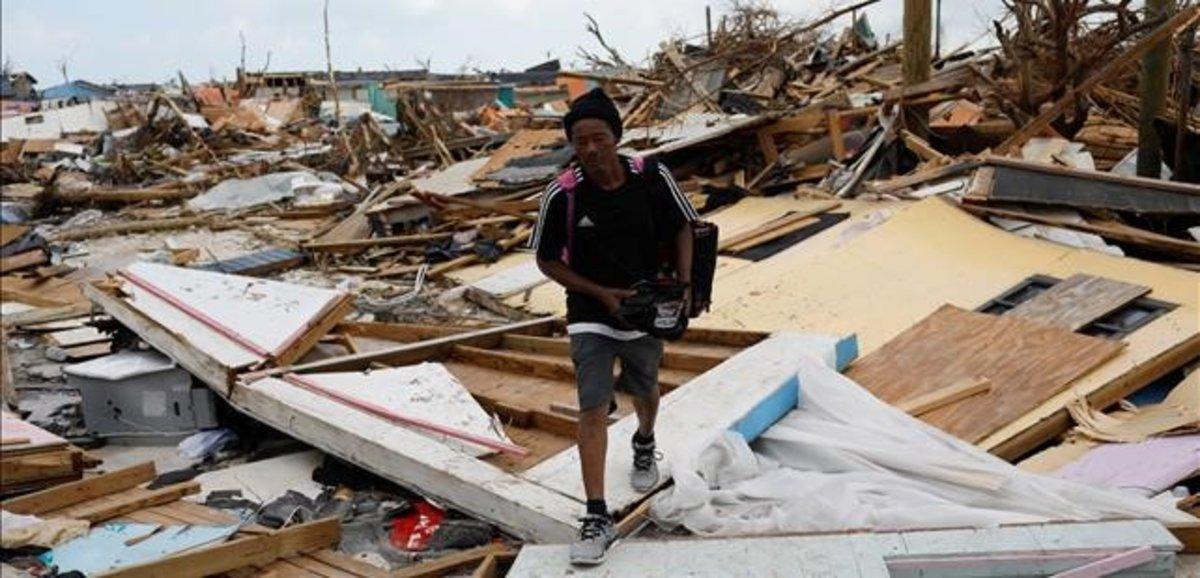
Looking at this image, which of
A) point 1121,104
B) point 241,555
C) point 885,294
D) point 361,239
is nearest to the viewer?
point 241,555

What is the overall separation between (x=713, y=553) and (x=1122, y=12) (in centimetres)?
698

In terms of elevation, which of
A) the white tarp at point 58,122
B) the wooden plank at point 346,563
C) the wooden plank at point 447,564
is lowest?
the wooden plank at point 346,563

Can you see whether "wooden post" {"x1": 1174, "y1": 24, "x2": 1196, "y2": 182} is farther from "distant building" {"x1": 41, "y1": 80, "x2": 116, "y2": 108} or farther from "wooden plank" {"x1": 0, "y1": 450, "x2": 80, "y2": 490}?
"distant building" {"x1": 41, "y1": 80, "x2": 116, "y2": 108}

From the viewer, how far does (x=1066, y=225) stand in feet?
23.5

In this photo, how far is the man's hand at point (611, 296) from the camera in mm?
3258

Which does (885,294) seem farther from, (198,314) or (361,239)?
(361,239)

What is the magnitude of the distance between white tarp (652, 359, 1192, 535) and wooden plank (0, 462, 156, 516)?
2768 mm

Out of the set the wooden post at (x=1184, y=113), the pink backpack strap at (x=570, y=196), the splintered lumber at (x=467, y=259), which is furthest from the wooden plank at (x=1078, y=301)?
the splintered lumber at (x=467, y=259)

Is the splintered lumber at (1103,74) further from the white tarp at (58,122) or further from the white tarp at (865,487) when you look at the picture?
the white tarp at (58,122)

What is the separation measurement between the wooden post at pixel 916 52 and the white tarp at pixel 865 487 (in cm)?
680

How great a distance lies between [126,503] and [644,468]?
243 cm

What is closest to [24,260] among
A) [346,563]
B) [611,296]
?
[346,563]

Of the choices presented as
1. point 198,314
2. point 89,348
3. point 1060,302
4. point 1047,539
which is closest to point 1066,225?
point 1060,302

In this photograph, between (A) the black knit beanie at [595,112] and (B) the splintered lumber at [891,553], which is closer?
(B) the splintered lumber at [891,553]
